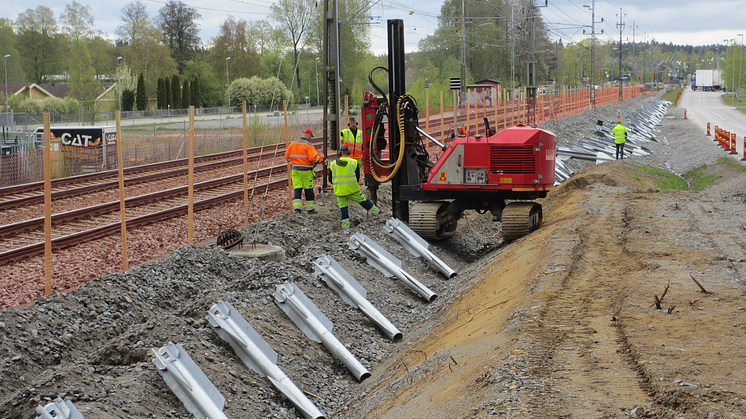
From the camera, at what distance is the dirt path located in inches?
209

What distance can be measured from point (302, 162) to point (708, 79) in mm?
155801

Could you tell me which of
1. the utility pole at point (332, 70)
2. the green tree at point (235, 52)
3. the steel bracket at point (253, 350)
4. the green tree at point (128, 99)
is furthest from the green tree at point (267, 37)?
the steel bracket at point (253, 350)

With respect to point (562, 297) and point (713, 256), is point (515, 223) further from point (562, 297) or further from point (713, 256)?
point (562, 297)

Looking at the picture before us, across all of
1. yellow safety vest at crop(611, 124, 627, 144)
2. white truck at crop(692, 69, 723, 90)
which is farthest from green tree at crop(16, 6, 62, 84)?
white truck at crop(692, 69, 723, 90)

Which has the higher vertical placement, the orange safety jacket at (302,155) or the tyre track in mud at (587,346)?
the orange safety jacket at (302,155)

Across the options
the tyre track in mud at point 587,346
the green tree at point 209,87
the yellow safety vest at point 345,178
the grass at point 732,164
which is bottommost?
the tyre track in mud at point 587,346

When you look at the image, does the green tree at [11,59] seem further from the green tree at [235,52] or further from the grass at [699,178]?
the grass at [699,178]

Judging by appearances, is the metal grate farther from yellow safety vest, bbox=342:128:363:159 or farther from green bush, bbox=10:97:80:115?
green bush, bbox=10:97:80:115

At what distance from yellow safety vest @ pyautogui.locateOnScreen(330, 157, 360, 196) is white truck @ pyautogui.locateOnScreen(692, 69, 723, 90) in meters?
154

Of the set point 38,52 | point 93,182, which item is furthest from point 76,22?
point 93,182

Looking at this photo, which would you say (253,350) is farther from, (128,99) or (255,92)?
(128,99)

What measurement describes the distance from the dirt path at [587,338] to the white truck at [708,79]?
501 ft

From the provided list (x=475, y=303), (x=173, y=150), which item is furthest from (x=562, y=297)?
(x=173, y=150)

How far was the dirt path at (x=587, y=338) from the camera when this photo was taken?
5.32m
